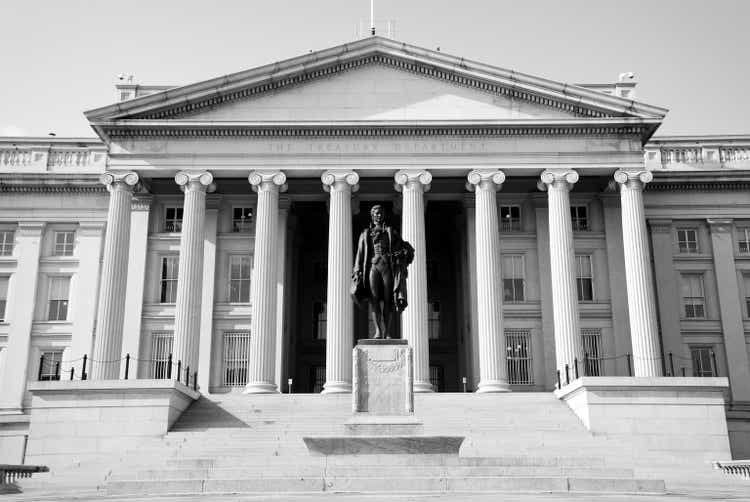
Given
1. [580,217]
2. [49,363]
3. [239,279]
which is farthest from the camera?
[580,217]

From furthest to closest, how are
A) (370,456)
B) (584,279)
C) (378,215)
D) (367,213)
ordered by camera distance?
1. (367,213)
2. (584,279)
3. (378,215)
4. (370,456)

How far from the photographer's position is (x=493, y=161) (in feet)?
128

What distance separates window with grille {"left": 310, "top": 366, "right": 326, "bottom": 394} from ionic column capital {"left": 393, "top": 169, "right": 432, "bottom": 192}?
1395 cm

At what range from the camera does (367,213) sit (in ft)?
157

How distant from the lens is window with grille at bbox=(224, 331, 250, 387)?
133ft

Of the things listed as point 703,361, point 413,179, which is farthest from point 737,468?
point 413,179

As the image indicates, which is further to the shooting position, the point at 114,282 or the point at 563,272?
the point at 563,272

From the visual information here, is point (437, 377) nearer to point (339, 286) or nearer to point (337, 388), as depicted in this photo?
point (339, 286)

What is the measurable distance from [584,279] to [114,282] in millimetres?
22408

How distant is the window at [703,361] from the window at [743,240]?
5.72m

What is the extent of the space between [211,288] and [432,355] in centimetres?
1335

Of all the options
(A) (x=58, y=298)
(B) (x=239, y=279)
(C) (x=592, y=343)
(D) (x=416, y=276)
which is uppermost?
(B) (x=239, y=279)

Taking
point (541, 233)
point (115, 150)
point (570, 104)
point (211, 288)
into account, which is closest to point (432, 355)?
point (541, 233)

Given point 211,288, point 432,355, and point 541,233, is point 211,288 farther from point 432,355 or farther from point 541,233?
point 541,233
